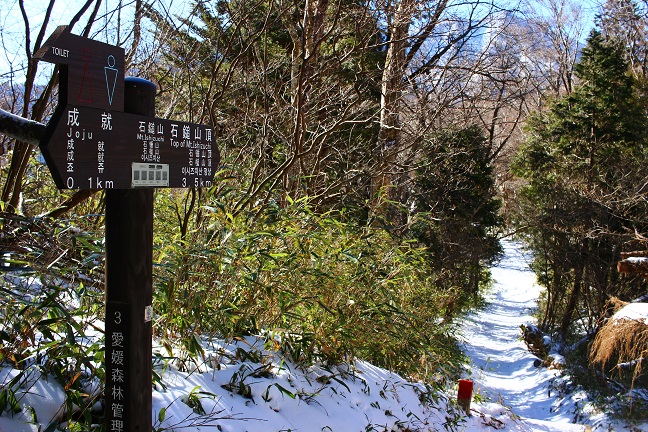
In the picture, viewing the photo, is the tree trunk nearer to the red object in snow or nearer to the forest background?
the forest background

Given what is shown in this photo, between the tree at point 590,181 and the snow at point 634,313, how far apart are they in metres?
6.45

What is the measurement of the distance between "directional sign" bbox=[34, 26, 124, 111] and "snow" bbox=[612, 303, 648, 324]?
605 cm

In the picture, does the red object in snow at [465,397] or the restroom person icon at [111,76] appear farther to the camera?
the red object in snow at [465,397]

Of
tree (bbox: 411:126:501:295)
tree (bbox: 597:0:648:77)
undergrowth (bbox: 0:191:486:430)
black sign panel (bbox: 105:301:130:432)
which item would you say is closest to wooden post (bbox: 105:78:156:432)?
black sign panel (bbox: 105:301:130:432)

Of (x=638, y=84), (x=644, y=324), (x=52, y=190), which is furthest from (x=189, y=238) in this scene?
(x=638, y=84)

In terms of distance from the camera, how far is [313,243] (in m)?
4.23

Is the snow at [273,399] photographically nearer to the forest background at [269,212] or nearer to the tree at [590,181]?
the forest background at [269,212]

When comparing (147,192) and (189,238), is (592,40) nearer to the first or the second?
(189,238)

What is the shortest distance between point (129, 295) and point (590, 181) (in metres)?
13.8

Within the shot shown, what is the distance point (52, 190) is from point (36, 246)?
2.03 metres

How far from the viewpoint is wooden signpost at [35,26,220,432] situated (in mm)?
1681


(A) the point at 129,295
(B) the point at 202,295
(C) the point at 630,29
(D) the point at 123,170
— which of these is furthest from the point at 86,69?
(C) the point at 630,29

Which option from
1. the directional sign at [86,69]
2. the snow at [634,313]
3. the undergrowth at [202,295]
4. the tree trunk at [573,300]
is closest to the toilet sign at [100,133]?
the directional sign at [86,69]

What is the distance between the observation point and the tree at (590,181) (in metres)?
12.9
